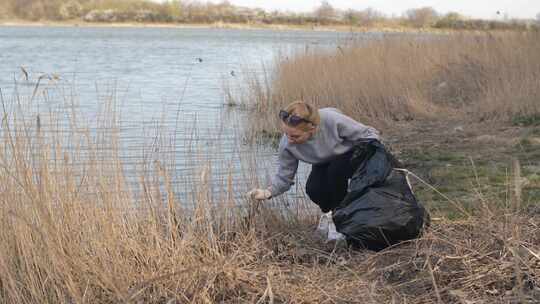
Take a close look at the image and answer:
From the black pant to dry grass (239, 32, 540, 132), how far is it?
4301 millimetres

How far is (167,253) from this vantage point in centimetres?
340

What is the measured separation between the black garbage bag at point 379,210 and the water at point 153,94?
0.81m

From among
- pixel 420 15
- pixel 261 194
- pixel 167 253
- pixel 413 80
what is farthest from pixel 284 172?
pixel 420 15

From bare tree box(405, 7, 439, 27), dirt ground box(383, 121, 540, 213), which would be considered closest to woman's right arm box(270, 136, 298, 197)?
dirt ground box(383, 121, 540, 213)

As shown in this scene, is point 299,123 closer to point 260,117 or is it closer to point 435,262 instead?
point 435,262

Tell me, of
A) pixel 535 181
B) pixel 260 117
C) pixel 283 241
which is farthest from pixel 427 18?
pixel 283 241

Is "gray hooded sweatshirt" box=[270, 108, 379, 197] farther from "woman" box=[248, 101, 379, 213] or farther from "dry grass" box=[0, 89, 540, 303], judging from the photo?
"dry grass" box=[0, 89, 540, 303]

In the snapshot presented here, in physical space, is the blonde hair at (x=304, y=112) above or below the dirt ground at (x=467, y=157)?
above

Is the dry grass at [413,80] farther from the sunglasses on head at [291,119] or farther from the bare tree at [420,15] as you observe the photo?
the bare tree at [420,15]

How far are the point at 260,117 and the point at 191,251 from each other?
20.3 ft

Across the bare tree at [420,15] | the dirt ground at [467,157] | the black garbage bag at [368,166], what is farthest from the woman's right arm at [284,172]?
the bare tree at [420,15]

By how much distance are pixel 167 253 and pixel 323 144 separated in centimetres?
125

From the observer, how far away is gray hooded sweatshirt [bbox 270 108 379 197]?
4.12 metres

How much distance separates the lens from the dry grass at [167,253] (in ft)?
10.1
